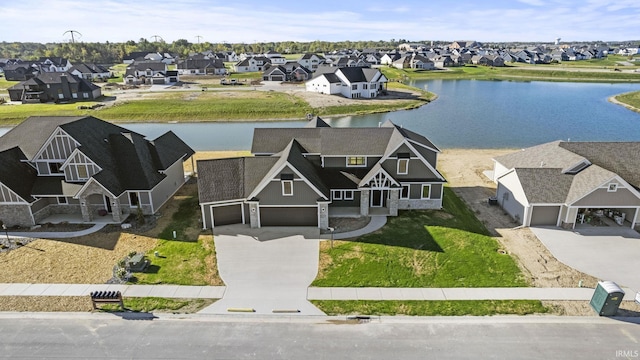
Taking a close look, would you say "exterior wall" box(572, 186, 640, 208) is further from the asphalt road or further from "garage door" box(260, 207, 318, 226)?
"garage door" box(260, 207, 318, 226)

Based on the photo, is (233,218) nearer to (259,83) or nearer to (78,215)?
(78,215)

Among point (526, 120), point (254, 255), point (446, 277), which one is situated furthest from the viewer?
point (526, 120)

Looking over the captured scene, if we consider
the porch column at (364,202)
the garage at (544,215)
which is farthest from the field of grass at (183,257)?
the garage at (544,215)

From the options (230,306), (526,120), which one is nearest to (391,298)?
(230,306)

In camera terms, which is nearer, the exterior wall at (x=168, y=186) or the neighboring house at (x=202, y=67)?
the exterior wall at (x=168, y=186)

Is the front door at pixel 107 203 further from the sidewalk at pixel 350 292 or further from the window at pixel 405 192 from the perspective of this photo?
the window at pixel 405 192

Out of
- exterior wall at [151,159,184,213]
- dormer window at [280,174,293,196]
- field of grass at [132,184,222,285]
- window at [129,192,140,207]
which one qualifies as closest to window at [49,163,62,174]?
window at [129,192,140,207]

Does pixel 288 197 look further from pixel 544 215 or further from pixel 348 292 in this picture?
pixel 544 215
